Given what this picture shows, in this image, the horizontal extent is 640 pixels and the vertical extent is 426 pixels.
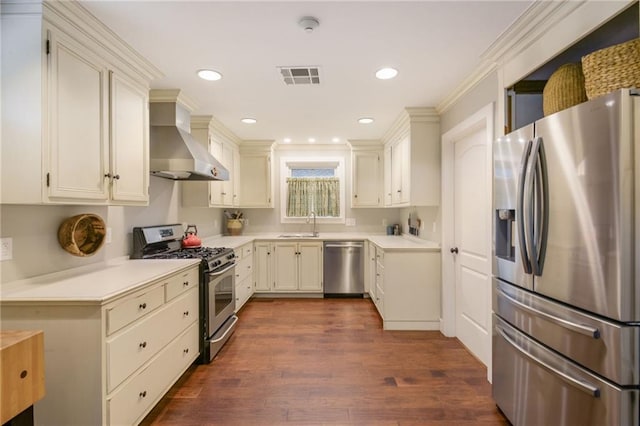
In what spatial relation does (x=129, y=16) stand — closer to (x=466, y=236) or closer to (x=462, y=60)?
(x=462, y=60)

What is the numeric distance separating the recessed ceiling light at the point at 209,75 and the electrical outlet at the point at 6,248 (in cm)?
171

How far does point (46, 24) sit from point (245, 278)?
3.31 meters

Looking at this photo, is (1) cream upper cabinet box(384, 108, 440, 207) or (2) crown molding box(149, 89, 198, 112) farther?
(1) cream upper cabinet box(384, 108, 440, 207)

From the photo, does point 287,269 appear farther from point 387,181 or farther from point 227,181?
point 387,181

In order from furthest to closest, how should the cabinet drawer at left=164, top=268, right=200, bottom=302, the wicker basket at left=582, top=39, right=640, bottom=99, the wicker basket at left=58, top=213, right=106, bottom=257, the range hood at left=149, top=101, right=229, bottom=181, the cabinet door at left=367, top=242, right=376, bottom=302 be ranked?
the cabinet door at left=367, top=242, right=376, bottom=302, the range hood at left=149, top=101, right=229, bottom=181, the cabinet drawer at left=164, top=268, right=200, bottom=302, the wicker basket at left=58, top=213, right=106, bottom=257, the wicker basket at left=582, top=39, right=640, bottom=99

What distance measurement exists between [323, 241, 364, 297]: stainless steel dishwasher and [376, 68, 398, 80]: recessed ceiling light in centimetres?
265

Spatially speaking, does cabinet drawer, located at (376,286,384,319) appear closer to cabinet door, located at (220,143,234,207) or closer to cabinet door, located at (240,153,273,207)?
cabinet door, located at (240,153,273,207)

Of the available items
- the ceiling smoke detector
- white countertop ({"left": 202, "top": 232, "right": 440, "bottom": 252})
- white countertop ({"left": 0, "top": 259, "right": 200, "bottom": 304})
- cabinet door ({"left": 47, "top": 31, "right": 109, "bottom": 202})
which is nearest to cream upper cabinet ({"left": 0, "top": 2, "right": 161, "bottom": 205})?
cabinet door ({"left": 47, "top": 31, "right": 109, "bottom": 202})

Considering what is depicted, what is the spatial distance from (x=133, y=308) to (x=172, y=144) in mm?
1670

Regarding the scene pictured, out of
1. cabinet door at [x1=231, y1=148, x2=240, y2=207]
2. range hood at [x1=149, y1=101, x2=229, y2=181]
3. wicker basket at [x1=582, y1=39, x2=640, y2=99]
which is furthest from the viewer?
cabinet door at [x1=231, y1=148, x2=240, y2=207]

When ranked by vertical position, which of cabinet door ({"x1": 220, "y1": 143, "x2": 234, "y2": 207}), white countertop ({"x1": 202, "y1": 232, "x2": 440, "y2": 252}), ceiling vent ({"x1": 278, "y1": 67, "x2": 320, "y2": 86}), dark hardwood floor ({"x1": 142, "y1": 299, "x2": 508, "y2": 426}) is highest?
ceiling vent ({"x1": 278, "y1": 67, "x2": 320, "y2": 86})

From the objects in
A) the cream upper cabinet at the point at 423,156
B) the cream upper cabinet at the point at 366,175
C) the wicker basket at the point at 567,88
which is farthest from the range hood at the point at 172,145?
the wicker basket at the point at 567,88

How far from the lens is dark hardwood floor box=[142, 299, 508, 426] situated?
6.64 feet

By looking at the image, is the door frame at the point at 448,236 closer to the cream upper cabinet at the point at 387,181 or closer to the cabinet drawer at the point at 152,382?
the cream upper cabinet at the point at 387,181
